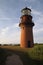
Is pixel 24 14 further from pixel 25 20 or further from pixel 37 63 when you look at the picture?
pixel 37 63

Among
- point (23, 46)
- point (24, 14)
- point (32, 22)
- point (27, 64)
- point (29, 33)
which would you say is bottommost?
point (27, 64)

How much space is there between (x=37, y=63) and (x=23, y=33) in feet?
47.9

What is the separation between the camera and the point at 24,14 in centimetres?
2773

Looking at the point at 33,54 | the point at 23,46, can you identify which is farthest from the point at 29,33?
the point at 33,54

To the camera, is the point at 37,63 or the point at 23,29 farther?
the point at 23,29

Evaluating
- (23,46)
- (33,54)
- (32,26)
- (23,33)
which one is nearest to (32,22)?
(32,26)

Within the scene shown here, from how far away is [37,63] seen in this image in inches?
531

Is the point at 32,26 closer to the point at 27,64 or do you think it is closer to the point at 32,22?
the point at 32,22

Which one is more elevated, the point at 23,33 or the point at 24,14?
the point at 24,14

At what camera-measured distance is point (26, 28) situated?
2762 centimetres

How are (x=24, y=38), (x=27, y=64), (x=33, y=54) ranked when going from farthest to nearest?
(x=24, y=38), (x=33, y=54), (x=27, y=64)

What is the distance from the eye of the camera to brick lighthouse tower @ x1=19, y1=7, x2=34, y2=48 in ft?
89.3

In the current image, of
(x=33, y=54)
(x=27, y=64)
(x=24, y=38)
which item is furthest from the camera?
(x=24, y=38)

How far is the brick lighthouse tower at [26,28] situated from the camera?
89.3ft
